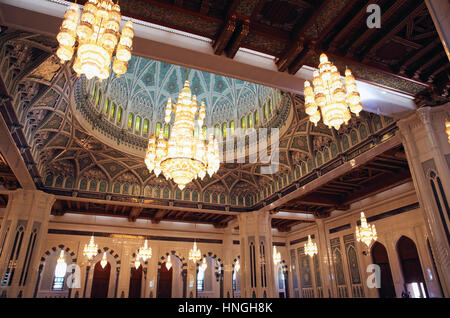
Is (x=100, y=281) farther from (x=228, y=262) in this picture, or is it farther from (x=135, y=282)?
(x=228, y=262)

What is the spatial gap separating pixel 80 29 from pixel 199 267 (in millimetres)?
15164

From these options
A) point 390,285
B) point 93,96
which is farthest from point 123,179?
point 390,285

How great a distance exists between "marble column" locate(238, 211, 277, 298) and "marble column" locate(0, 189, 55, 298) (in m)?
7.69

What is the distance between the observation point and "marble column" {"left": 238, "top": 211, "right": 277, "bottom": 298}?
1177 centimetres

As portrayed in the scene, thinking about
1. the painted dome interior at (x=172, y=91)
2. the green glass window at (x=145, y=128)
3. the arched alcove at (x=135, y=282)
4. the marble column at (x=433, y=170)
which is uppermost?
the painted dome interior at (x=172, y=91)

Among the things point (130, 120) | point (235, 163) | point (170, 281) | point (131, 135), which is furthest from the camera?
point (170, 281)

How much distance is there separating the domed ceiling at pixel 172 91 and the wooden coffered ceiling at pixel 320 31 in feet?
20.0

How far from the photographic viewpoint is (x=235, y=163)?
1214cm

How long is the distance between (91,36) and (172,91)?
9894 millimetres

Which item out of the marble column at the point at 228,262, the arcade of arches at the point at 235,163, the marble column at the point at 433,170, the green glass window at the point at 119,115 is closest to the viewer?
the arcade of arches at the point at 235,163

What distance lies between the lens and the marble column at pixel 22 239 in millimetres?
8953

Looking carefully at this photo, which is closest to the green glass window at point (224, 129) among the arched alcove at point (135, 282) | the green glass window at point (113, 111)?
the green glass window at point (113, 111)

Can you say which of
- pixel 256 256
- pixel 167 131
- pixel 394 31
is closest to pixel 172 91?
pixel 167 131

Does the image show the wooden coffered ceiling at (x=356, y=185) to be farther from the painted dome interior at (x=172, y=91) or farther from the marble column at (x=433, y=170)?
the painted dome interior at (x=172, y=91)
